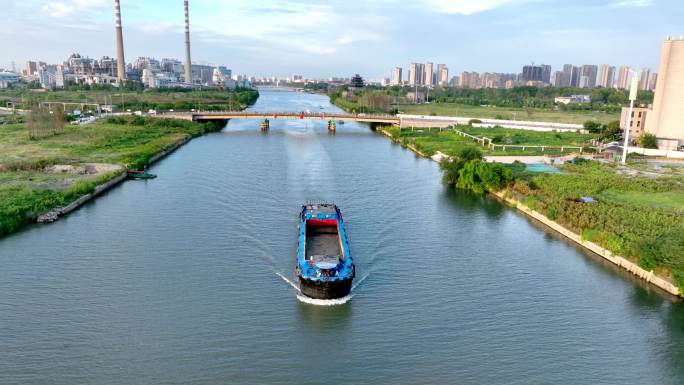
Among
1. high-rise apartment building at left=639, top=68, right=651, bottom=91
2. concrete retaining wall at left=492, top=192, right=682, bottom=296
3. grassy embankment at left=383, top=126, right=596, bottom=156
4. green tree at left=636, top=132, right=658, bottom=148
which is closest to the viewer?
concrete retaining wall at left=492, top=192, right=682, bottom=296

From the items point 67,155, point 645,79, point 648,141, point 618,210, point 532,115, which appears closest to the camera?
point 618,210

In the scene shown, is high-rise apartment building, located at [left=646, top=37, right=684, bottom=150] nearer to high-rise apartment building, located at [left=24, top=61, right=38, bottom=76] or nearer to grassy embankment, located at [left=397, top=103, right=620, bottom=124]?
grassy embankment, located at [left=397, top=103, right=620, bottom=124]

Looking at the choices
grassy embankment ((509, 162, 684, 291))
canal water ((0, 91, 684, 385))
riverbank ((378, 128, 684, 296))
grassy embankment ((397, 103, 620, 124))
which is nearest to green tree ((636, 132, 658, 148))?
riverbank ((378, 128, 684, 296))

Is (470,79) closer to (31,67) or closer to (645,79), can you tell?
(645,79)

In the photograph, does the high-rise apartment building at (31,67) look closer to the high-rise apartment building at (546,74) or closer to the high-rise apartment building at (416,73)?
the high-rise apartment building at (416,73)

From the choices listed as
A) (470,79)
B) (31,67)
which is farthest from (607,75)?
(31,67)

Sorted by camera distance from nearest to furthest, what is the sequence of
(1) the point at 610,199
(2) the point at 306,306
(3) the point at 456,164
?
(2) the point at 306,306
(1) the point at 610,199
(3) the point at 456,164
